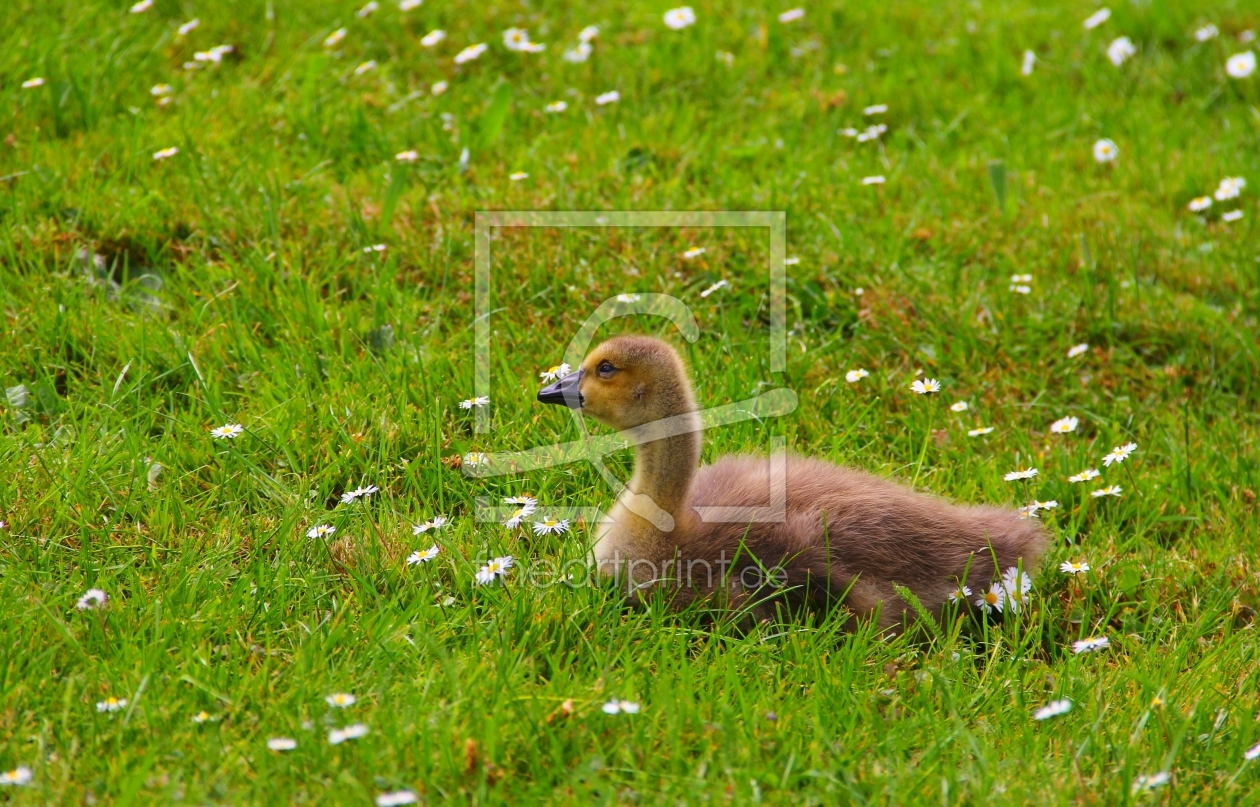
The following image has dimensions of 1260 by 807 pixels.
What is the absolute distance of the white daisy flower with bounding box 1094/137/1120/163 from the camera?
22.4 feet

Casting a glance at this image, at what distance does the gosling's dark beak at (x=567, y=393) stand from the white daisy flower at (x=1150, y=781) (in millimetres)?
2005

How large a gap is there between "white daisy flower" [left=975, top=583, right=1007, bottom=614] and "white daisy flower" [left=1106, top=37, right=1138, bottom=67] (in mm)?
4976

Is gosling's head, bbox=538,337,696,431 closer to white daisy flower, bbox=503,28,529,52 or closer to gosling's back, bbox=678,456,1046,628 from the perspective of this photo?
gosling's back, bbox=678,456,1046,628

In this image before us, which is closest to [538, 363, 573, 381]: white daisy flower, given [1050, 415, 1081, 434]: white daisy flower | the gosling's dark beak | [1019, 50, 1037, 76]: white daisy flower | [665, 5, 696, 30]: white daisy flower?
the gosling's dark beak

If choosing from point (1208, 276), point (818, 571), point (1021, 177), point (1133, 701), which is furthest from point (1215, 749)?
point (1021, 177)

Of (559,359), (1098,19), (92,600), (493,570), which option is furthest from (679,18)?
(92,600)

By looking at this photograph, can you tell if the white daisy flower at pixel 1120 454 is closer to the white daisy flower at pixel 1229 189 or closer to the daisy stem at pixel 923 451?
the daisy stem at pixel 923 451

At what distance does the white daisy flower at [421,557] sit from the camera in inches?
146

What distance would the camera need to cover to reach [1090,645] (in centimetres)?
378

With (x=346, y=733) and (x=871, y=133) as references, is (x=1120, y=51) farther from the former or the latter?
(x=346, y=733)

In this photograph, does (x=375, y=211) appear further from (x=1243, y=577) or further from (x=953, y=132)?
(x=1243, y=577)

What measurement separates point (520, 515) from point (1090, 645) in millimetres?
1834

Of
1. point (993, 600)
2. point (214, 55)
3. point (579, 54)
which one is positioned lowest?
point (993, 600)

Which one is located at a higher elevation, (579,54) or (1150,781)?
(579,54)
